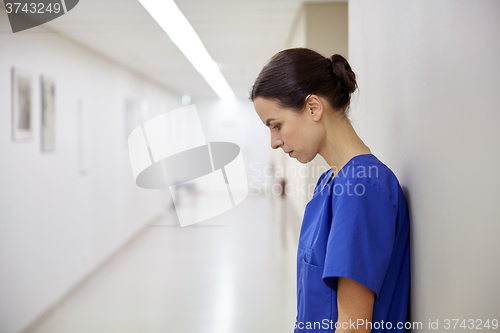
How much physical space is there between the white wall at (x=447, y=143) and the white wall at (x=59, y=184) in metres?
2.60

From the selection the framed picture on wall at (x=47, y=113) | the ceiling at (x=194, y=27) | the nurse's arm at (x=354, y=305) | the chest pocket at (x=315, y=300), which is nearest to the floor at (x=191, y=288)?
the framed picture on wall at (x=47, y=113)

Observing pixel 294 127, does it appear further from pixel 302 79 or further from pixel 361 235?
pixel 361 235

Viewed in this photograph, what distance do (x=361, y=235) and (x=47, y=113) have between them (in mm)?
3170

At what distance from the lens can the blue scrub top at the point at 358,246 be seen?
2.38ft

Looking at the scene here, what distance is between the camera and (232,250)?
186 inches

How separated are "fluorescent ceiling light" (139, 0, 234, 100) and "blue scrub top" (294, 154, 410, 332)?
2.38 metres

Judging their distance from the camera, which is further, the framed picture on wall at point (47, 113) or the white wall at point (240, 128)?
the white wall at point (240, 128)

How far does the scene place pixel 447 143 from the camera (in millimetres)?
649

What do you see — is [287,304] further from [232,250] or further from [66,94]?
[66,94]

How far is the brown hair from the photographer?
2.77ft

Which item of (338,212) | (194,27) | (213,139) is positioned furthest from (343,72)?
(213,139)

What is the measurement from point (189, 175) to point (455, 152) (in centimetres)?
672

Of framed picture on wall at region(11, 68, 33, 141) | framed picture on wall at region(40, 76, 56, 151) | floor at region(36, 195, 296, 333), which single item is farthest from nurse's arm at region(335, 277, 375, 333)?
framed picture on wall at region(40, 76, 56, 151)

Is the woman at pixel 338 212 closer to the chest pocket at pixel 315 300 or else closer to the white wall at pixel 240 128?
the chest pocket at pixel 315 300
